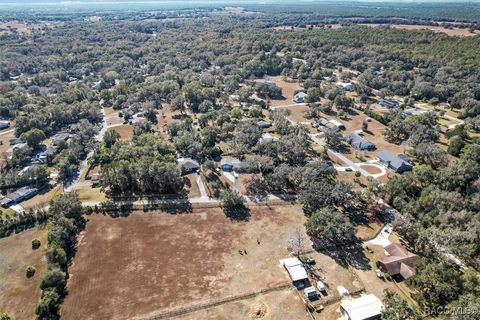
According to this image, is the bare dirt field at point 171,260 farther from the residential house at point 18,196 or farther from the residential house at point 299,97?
the residential house at point 299,97

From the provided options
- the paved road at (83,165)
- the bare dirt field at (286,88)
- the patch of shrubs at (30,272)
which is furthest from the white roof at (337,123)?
the patch of shrubs at (30,272)

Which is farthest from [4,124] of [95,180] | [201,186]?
[201,186]

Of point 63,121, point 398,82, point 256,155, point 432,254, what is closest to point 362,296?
point 432,254

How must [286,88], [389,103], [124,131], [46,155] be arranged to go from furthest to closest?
[286,88] < [389,103] < [124,131] < [46,155]

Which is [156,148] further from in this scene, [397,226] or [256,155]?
[397,226]

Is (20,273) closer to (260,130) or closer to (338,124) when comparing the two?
(260,130)

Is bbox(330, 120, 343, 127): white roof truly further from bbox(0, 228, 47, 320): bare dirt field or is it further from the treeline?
bbox(0, 228, 47, 320): bare dirt field

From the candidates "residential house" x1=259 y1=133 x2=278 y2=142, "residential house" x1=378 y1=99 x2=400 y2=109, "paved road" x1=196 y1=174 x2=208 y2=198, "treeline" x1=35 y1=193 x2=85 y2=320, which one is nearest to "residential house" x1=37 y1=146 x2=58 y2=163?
"treeline" x1=35 y1=193 x2=85 y2=320
